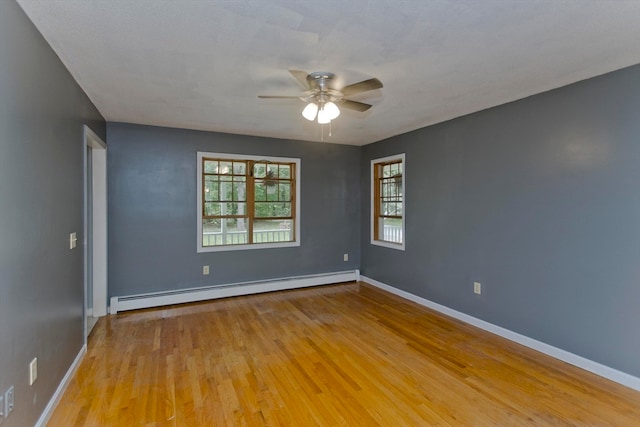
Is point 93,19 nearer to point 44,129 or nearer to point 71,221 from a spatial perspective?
point 44,129

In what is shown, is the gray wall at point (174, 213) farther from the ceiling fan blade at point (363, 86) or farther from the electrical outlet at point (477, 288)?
the ceiling fan blade at point (363, 86)

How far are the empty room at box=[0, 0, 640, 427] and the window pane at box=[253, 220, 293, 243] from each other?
1.49ft

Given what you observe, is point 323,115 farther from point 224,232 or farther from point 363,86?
point 224,232

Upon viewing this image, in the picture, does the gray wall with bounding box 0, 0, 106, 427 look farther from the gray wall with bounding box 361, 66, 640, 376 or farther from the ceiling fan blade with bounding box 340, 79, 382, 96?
the gray wall with bounding box 361, 66, 640, 376

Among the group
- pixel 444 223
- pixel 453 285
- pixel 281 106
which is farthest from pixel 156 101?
pixel 453 285

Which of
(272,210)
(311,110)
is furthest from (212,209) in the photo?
(311,110)

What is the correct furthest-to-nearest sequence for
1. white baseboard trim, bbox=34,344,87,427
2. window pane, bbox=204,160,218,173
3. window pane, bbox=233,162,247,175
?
window pane, bbox=233,162,247,175 → window pane, bbox=204,160,218,173 → white baseboard trim, bbox=34,344,87,427

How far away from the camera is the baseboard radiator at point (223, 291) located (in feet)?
13.4

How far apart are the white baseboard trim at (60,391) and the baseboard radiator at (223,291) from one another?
4.10ft

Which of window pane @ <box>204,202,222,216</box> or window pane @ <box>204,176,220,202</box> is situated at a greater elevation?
window pane @ <box>204,176,220,202</box>

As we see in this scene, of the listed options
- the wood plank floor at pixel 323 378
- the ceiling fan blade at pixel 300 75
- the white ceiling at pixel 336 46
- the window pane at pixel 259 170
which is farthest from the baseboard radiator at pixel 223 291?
the ceiling fan blade at pixel 300 75

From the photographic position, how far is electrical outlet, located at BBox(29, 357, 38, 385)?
1765 millimetres

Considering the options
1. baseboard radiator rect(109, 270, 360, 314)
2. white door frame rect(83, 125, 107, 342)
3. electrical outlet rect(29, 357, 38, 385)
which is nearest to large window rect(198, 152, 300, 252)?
baseboard radiator rect(109, 270, 360, 314)

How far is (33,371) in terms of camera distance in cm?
180
